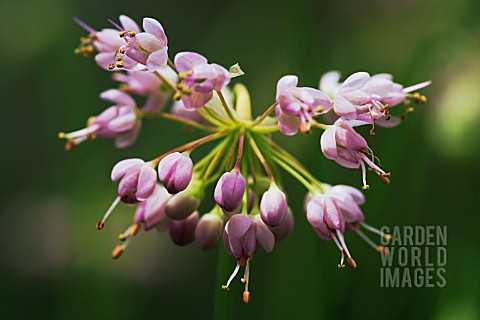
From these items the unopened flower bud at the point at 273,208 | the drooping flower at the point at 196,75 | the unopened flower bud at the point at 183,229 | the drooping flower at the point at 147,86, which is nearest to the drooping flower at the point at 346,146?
the unopened flower bud at the point at 273,208

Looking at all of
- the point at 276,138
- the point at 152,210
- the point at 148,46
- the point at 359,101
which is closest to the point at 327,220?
the point at 359,101

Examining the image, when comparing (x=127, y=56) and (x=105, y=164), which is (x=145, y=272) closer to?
(x=105, y=164)

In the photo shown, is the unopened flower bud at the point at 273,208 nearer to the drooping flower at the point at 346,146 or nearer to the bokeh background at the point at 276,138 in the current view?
the drooping flower at the point at 346,146

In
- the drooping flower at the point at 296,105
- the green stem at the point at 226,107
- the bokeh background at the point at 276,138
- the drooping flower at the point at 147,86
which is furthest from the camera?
the bokeh background at the point at 276,138

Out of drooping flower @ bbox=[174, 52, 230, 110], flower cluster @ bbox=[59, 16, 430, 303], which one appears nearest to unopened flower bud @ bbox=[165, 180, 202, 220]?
flower cluster @ bbox=[59, 16, 430, 303]

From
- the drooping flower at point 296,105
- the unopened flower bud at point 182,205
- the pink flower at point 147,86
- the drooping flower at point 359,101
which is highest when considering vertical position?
the pink flower at point 147,86

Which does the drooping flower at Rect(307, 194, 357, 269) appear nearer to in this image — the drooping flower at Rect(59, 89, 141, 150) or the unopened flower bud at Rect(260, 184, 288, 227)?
the unopened flower bud at Rect(260, 184, 288, 227)
